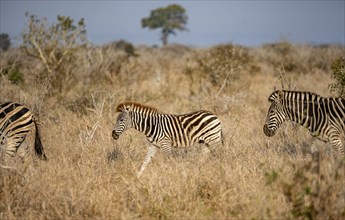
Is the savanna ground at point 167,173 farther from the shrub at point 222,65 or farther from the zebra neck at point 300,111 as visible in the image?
the shrub at point 222,65

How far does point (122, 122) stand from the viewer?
6.64m

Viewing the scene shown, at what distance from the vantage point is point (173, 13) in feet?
204

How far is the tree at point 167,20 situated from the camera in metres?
61.1

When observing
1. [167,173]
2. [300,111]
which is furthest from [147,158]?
[300,111]

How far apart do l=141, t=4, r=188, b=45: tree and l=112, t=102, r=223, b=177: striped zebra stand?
180ft

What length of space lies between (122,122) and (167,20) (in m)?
56.9

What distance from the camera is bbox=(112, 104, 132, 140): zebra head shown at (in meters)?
6.59

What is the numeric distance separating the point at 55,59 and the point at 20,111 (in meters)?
6.77

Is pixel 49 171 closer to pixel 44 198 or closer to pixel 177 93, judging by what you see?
pixel 44 198

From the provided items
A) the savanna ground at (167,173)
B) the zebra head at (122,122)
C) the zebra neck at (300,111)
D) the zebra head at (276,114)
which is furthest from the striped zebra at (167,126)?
the zebra neck at (300,111)

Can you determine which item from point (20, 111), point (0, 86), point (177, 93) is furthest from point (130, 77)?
point (20, 111)

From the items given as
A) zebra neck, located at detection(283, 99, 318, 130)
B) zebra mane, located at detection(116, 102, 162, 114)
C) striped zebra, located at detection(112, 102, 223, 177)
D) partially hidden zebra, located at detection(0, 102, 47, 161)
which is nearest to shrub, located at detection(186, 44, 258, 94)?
striped zebra, located at detection(112, 102, 223, 177)

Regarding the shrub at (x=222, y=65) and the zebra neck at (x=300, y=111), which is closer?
the zebra neck at (x=300, y=111)

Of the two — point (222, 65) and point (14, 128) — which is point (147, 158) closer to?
point (14, 128)
